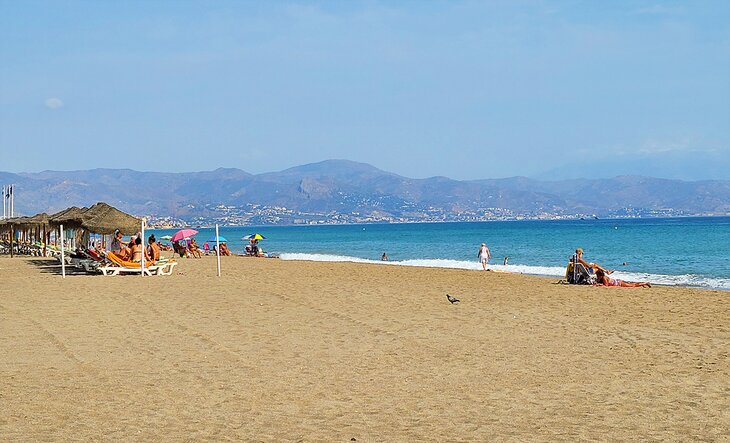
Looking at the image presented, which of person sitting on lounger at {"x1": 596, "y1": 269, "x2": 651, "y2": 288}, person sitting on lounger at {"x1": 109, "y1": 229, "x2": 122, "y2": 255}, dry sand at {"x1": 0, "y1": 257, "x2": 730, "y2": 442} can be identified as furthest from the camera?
person sitting on lounger at {"x1": 109, "y1": 229, "x2": 122, "y2": 255}

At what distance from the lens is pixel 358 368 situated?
28.2ft

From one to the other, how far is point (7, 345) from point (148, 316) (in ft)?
9.14

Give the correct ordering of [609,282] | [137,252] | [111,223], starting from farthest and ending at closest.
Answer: [111,223], [137,252], [609,282]

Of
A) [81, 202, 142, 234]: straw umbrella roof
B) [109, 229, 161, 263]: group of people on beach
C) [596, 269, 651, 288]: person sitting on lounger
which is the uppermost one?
[81, 202, 142, 234]: straw umbrella roof

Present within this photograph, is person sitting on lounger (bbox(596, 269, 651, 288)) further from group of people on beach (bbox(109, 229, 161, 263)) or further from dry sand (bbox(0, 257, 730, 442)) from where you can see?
group of people on beach (bbox(109, 229, 161, 263))

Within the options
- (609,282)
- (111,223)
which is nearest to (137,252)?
(111,223)

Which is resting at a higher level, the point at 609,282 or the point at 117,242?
the point at 117,242

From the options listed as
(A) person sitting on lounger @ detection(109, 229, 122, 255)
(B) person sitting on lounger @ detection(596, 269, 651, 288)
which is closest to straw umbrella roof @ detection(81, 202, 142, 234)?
(A) person sitting on lounger @ detection(109, 229, 122, 255)

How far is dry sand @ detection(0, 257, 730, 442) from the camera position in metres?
6.29

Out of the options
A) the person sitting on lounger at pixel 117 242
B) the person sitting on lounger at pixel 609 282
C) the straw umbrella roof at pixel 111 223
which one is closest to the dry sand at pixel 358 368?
the person sitting on lounger at pixel 609 282

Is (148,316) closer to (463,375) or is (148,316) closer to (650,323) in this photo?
(463,375)

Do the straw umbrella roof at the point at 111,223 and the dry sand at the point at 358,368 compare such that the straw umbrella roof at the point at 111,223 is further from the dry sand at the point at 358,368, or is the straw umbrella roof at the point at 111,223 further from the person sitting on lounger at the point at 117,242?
the dry sand at the point at 358,368

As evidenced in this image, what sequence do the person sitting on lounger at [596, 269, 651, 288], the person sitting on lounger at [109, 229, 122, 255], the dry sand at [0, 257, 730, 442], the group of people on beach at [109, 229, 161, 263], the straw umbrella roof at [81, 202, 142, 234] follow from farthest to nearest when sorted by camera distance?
the person sitting on lounger at [109, 229, 122, 255] < the straw umbrella roof at [81, 202, 142, 234] < the group of people on beach at [109, 229, 161, 263] < the person sitting on lounger at [596, 269, 651, 288] < the dry sand at [0, 257, 730, 442]

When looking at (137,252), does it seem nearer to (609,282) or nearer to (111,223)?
(111,223)
